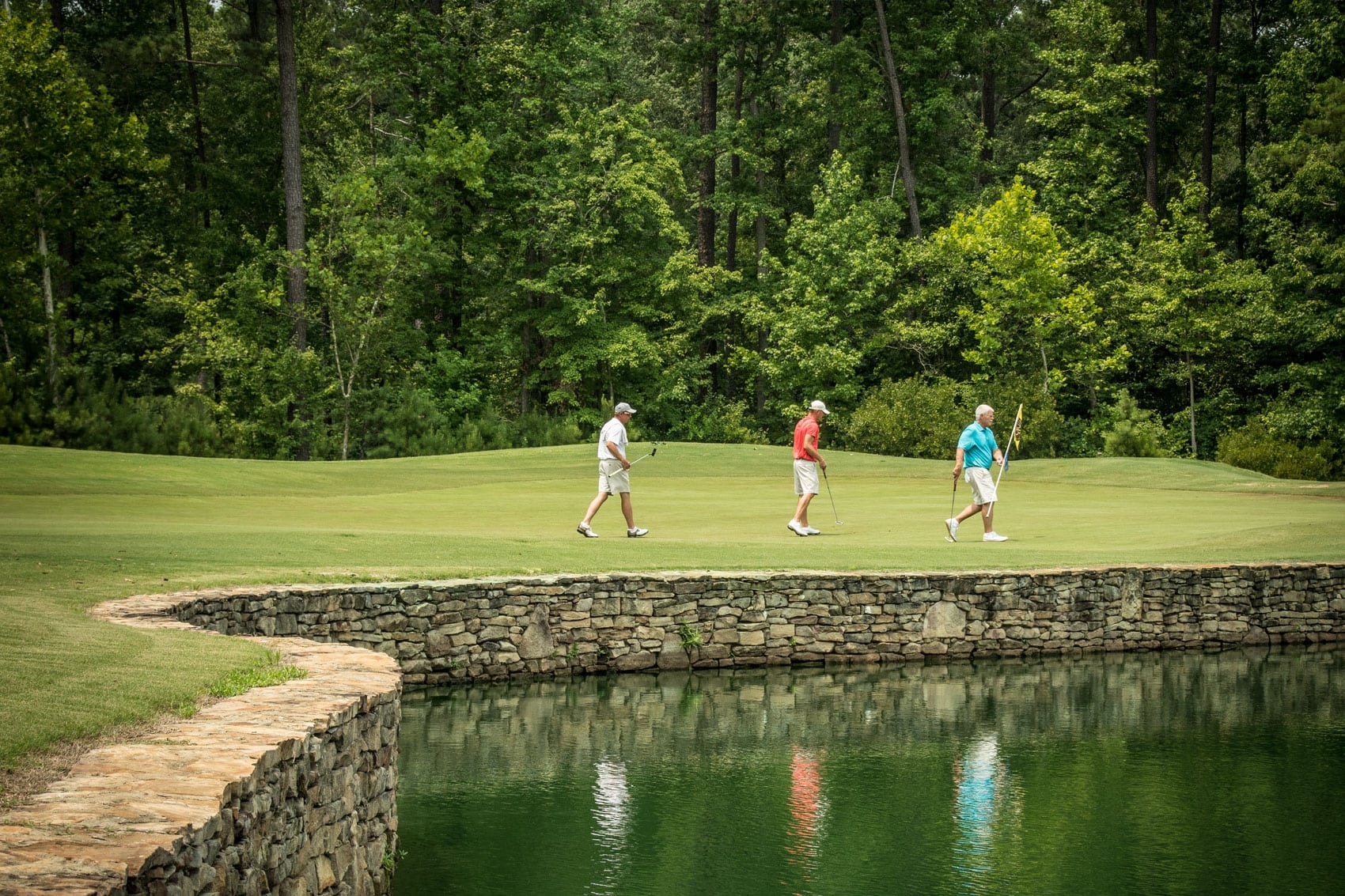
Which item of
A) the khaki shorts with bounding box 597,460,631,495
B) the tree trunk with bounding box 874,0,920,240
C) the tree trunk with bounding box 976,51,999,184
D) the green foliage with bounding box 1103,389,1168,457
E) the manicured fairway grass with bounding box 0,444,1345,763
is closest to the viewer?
the manicured fairway grass with bounding box 0,444,1345,763

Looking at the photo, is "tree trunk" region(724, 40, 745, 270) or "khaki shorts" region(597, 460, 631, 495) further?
"tree trunk" region(724, 40, 745, 270)

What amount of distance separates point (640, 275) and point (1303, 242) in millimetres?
20120

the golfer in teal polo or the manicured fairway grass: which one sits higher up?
the golfer in teal polo

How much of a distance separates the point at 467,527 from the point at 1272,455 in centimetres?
2582

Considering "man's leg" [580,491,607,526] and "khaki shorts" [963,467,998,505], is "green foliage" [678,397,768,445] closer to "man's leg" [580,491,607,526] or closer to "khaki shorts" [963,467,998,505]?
"khaki shorts" [963,467,998,505]

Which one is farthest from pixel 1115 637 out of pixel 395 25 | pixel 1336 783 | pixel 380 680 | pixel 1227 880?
pixel 395 25

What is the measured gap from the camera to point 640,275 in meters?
45.2

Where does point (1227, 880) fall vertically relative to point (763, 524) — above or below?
below

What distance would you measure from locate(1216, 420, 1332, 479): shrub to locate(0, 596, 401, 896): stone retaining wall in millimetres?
33149

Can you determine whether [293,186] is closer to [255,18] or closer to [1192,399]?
[255,18]

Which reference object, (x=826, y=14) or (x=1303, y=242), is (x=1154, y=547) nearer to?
(x=1303, y=242)

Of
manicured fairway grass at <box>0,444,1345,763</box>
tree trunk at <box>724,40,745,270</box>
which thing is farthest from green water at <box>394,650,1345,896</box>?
tree trunk at <box>724,40,745,270</box>

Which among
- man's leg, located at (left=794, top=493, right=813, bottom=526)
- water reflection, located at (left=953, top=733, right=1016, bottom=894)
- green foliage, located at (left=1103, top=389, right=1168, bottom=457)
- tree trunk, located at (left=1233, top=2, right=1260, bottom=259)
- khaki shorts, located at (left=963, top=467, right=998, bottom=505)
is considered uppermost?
tree trunk, located at (left=1233, top=2, right=1260, bottom=259)

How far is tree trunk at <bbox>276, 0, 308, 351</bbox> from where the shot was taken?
123 ft
